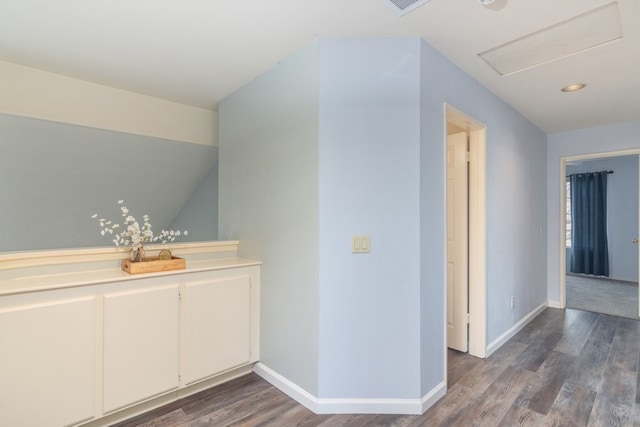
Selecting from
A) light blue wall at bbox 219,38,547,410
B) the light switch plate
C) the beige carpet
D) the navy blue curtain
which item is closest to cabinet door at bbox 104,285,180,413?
light blue wall at bbox 219,38,547,410

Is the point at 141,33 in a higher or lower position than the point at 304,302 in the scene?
higher

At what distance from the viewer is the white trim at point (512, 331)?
9.65 ft

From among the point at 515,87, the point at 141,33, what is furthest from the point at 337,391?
the point at 515,87

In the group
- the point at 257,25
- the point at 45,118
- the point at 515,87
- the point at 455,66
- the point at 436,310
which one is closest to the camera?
the point at 257,25

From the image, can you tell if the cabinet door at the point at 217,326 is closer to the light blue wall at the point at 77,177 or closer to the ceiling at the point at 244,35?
the ceiling at the point at 244,35

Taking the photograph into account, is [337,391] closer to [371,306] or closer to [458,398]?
[371,306]

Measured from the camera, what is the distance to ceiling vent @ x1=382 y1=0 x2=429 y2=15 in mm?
1702

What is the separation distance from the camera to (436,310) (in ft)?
7.26

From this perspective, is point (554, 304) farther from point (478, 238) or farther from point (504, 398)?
point (504, 398)

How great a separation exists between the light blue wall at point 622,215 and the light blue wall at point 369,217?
618 centimetres

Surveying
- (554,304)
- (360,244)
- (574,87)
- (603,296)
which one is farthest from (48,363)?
(603,296)

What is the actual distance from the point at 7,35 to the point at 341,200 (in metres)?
2.35

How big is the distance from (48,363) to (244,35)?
2.19 metres

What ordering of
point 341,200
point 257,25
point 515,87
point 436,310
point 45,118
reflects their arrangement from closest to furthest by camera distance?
point 257,25
point 341,200
point 436,310
point 45,118
point 515,87
